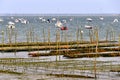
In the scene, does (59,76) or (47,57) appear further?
(47,57)

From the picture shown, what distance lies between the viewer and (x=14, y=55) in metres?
63.2

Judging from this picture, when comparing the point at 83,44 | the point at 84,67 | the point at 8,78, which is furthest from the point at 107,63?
the point at 83,44

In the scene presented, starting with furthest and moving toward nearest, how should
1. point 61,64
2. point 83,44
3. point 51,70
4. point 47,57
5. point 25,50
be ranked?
point 83,44 → point 25,50 → point 47,57 → point 61,64 → point 51,70

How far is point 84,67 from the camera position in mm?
48438

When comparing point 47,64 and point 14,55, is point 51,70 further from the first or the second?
point 14,55

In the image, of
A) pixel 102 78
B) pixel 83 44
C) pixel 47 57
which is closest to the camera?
pixel 102 78

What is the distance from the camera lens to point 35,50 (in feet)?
221

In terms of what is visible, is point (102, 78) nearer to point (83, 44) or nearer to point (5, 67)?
point (5, 67)

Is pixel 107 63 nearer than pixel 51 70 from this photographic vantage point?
No

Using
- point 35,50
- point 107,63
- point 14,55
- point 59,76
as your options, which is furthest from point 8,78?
point 35,50

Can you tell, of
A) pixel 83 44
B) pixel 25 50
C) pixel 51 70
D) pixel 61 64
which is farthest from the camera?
pixel 83 44

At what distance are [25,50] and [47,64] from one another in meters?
16.2

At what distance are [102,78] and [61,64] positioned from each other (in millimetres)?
8470

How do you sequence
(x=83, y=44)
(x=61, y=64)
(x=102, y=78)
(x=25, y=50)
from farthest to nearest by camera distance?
(x=83, y=44) → (x=25, y=50) → (x=61, y=64) → (x=102, y=78)
